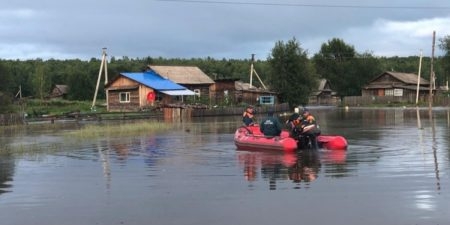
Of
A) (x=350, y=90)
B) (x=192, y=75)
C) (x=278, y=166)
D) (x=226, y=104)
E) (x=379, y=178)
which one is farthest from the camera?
(x=350, y=90)

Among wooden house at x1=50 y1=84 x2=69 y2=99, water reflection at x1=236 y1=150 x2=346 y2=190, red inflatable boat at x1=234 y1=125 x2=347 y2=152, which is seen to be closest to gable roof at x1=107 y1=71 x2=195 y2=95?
wooden house at x1=50 y1=84 x2=69 y2=99

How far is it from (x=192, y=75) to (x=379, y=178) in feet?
213

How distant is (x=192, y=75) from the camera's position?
7788 centimetres

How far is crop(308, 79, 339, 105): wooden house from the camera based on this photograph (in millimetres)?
117500

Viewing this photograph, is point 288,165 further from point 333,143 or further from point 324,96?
point 324,96

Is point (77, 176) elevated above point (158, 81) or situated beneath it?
situated beneath

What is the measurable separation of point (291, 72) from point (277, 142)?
59686 millimetres

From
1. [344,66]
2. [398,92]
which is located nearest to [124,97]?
[398,92]

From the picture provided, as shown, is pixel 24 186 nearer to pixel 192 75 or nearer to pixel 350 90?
pixel 192 75

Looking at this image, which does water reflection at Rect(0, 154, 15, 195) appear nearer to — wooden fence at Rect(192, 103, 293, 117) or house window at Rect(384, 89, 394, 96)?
wooden fence at Rect(192, 103, 293, 117)

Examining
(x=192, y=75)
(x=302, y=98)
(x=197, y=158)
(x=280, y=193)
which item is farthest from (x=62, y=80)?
(x=280, y=193)

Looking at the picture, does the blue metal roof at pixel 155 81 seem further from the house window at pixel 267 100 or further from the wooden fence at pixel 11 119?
the wooden fence at pixel 11 119

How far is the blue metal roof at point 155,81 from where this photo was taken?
226ft

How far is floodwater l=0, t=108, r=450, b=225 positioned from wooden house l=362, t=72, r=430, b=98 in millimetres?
85954
